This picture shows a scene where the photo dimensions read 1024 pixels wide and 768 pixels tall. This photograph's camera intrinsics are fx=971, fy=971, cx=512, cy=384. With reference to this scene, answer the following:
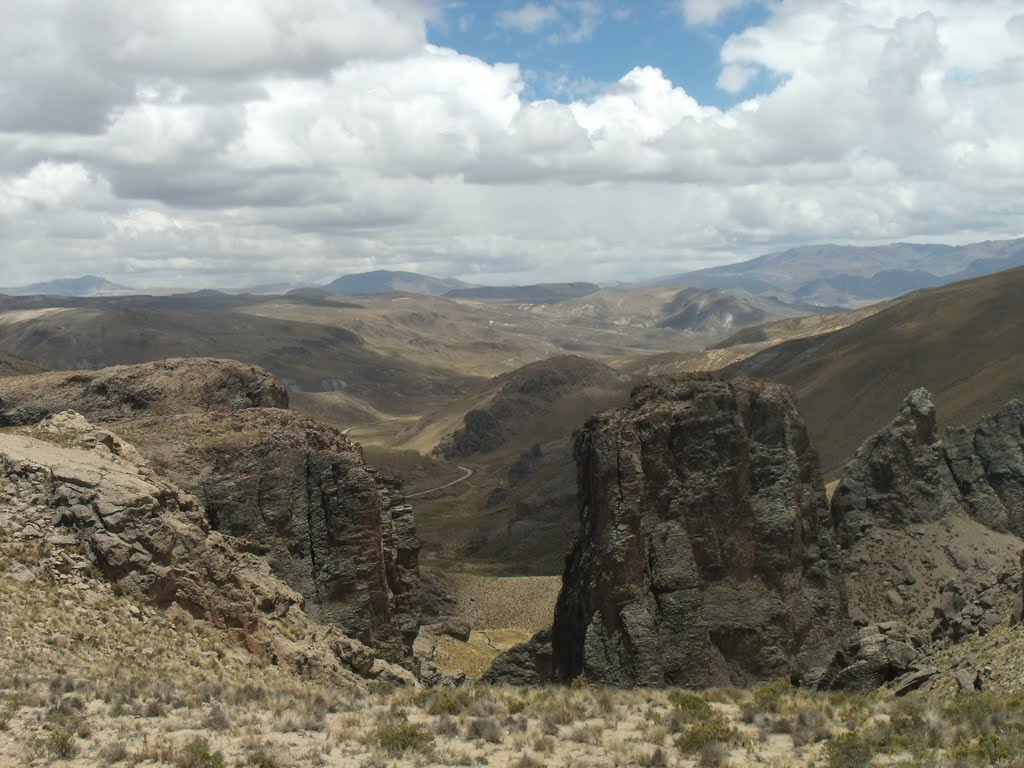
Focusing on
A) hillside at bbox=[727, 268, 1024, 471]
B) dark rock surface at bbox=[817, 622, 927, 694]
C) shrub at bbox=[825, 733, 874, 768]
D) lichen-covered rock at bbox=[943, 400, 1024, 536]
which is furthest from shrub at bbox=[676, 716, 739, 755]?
hillside at bbox=[727, 268, 1024, 471]

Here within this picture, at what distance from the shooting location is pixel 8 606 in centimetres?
2303

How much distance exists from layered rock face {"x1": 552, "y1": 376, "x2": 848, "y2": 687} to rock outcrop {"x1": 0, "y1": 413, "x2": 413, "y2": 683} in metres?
8.27

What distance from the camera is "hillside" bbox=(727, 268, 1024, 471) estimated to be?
10081cm

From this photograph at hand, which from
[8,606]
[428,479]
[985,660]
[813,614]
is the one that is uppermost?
[8,606]

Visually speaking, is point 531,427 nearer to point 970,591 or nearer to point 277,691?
point 970,591

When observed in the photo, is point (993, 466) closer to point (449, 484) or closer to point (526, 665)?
point (526, 665)

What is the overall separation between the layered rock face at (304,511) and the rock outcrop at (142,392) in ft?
35.3

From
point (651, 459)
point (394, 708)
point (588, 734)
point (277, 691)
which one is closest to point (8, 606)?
point (277, 691)

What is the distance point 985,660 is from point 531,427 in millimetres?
164205

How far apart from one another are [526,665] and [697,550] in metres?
9.06

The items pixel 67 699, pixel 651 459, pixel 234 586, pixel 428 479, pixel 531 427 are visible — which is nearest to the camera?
pixel 67 699

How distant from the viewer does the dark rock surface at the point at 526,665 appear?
37.6 m

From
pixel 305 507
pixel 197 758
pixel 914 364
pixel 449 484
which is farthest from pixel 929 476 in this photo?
pixel 449 484

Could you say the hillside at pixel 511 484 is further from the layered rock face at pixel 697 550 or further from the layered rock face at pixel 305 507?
the layered rock face at pixel 305 507
